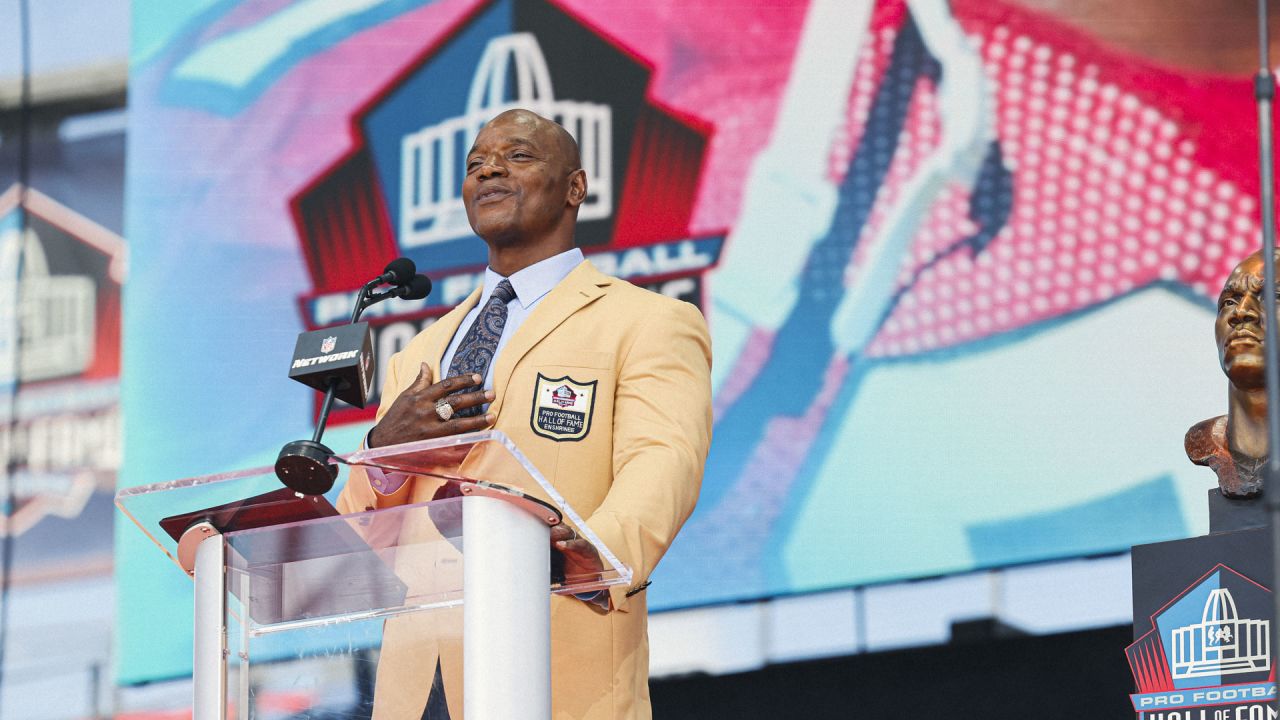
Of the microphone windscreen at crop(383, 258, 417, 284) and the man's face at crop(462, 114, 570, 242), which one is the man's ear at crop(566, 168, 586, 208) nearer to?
the man's face at crop(462, 114, 570, 242)

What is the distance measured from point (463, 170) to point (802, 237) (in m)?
1.03

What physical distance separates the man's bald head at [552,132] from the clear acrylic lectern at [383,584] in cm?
98

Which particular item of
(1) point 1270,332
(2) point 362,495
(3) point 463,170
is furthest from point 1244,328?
(3) point 463,170

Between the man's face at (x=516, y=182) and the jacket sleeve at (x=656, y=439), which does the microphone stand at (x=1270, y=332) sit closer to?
the jacket sleeve at (x=656, y=439)

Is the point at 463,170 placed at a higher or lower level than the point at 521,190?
higher

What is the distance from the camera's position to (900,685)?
4.50 metres

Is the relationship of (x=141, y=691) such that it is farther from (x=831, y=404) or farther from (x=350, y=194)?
(x=831, y=404)

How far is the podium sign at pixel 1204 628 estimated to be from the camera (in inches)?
117

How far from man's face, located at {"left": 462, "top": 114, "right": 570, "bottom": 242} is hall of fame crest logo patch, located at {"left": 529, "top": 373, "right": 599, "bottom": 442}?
0.33 metres

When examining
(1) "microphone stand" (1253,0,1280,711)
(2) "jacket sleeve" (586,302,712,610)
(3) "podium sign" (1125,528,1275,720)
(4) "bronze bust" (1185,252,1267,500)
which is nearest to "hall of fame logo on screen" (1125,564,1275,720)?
(3) "podium sign" (1125,528,1275,720)

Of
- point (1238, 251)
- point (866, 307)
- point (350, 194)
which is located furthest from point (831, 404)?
point (350, 194)

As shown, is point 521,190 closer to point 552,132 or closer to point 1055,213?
point 552,132

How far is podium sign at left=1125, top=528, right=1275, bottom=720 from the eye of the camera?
9.79 ft

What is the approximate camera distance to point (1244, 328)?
3293 millimetres
